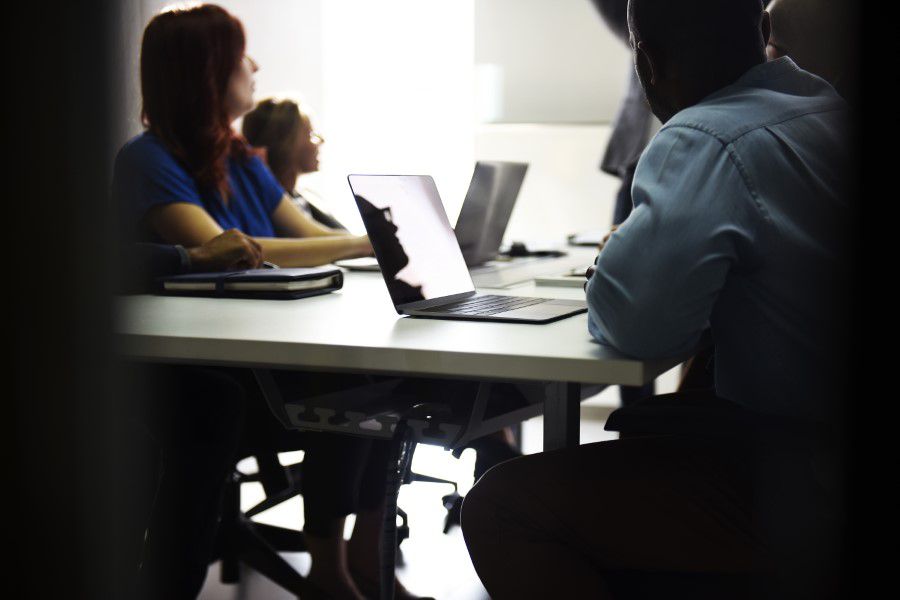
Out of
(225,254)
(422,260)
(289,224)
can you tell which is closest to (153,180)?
(225,254)

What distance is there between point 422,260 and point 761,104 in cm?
51

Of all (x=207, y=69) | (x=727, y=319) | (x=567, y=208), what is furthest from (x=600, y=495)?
(x=567, y=208)

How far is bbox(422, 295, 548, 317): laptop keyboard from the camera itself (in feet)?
4.00

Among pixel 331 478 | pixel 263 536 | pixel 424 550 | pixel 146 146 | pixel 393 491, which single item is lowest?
pixel 424 550

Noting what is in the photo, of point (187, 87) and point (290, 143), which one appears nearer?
point (187, 87)

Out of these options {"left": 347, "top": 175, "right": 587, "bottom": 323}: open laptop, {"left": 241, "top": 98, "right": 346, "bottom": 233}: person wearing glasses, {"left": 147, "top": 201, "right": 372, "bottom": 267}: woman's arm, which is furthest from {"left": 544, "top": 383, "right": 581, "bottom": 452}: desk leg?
{"left": 241, "top": 98, "right": 346, "bottom": 233}: person wearing glasses

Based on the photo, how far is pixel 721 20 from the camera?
0.99m

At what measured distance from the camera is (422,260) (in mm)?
1303

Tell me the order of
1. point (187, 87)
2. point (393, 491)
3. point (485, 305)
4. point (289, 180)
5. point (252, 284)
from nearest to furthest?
point (393, 491) < point (485, 305) < point (252, 284) < point (187, 87) < point (289, 180)

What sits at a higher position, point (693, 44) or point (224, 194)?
point (693, 44)

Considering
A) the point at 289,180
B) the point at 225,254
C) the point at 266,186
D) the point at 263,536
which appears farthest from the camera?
the point at 289,180

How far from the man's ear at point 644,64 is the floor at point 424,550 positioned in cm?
73

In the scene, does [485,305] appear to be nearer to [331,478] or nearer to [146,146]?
[331,478]

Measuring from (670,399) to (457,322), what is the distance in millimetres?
341
